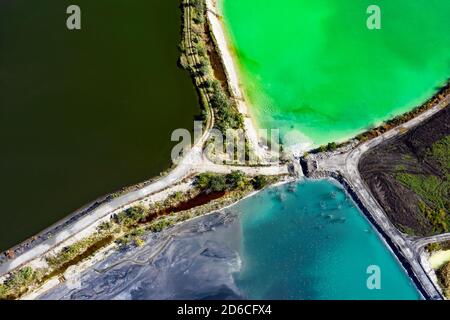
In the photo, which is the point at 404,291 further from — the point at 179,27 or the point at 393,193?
the point at 179,27

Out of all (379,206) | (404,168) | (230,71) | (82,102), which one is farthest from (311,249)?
(82,102)

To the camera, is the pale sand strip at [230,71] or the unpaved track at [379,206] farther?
the pale sand strip at [230,71]

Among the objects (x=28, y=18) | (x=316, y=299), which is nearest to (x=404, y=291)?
(x=316, y=299)

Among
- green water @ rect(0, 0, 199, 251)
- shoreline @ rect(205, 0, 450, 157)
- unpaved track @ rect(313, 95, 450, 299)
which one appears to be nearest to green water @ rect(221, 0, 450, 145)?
shoreline @ rect(205, 0, 450, 157)

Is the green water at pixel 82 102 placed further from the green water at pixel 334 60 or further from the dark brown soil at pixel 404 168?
→ the dark brown soil at pixel 404 168

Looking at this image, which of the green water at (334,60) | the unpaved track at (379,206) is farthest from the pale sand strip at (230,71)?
the unpaved track at (379,206)

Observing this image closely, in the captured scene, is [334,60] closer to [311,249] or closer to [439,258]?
[311,249]
